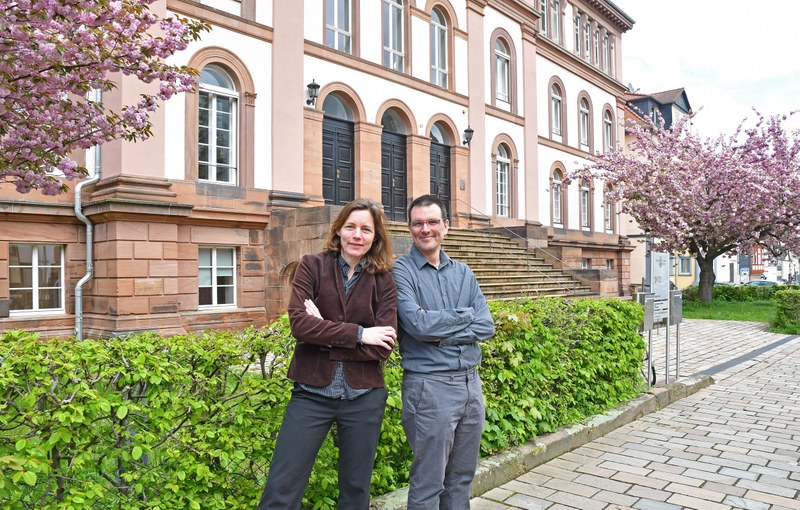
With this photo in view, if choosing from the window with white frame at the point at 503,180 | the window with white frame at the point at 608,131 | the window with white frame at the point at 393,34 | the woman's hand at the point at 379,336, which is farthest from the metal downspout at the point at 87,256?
the window with white frame at the point at 608,131

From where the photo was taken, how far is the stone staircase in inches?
672

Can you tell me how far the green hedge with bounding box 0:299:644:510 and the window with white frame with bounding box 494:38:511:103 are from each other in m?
22.0

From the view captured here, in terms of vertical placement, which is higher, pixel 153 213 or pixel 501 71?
pixel 501 71

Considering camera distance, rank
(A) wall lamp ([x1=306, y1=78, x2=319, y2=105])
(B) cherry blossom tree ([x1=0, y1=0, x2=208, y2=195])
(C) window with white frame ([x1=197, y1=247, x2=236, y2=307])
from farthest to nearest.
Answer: (A) wall lamp ([x1=306, y1=78, x2=319, y2=105]), (C) window with white frame ([x1=197, y1=247, x2=236, y2=307]), (B) cherry blossom tree ([x1=0, y1=0, x2=208, y2=195])

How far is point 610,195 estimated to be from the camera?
2997 centimetres

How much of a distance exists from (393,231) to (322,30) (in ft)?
20.1

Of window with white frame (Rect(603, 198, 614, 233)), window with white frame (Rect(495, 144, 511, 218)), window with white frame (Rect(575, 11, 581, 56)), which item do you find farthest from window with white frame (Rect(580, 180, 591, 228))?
window with white frame (Rect(495, 144, 511, 218))

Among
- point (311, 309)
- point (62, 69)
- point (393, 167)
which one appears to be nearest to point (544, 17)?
point (393, 167)

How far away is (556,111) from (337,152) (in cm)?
1472

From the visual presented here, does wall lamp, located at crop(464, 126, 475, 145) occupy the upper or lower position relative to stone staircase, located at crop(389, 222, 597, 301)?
upper

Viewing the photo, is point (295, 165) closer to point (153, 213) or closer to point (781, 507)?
point (153, 213)

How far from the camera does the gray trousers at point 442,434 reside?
3395 millimetres

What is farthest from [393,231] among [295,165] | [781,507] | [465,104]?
[781,507]

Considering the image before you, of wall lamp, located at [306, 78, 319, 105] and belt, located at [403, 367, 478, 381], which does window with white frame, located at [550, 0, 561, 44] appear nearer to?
wall lamp, located at [306, 78, 319, 105]
